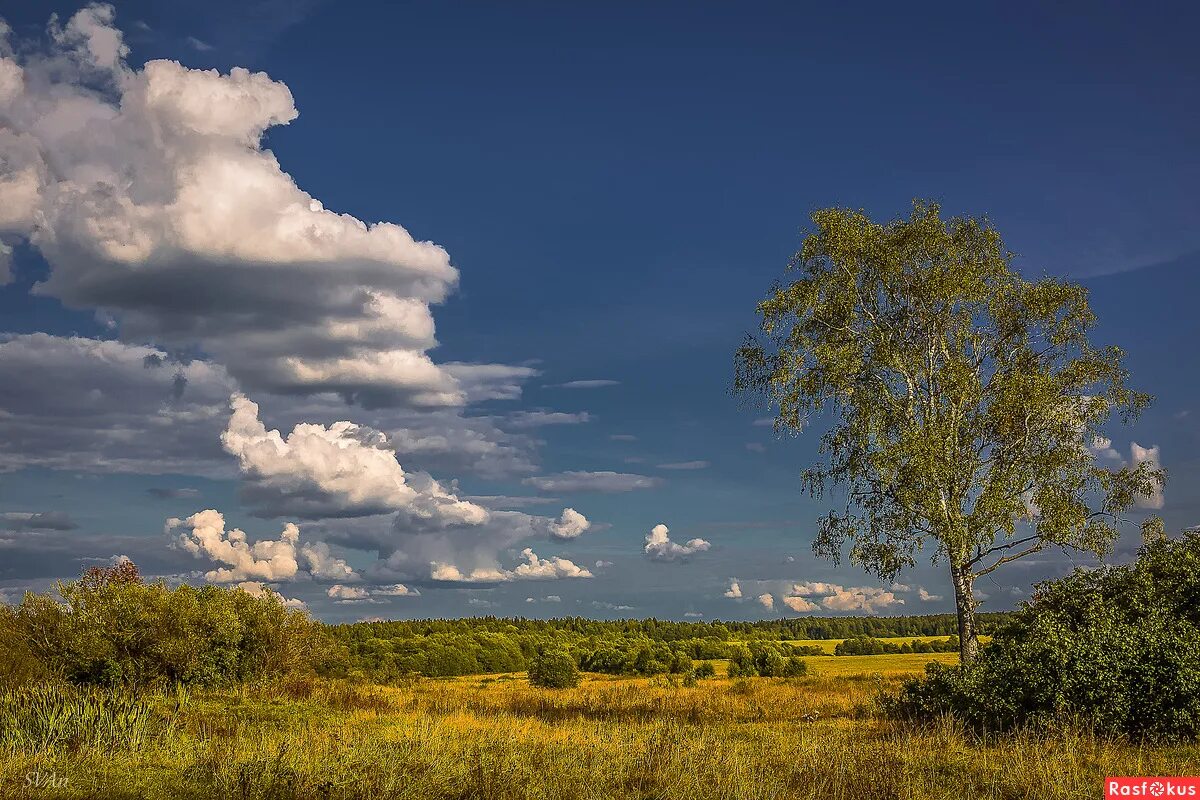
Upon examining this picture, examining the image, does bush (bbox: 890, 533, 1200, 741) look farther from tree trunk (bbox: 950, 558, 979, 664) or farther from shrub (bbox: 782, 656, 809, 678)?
shrub (bbox: 782, 656, 809, 678)

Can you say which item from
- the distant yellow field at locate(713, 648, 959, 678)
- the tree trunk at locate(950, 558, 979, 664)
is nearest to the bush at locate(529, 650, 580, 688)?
the distant yellow field at locate(713, 648, 959, 678)

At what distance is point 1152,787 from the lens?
14.6 meters

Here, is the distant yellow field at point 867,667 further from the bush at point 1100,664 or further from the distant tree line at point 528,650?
the bush at point 1100,664

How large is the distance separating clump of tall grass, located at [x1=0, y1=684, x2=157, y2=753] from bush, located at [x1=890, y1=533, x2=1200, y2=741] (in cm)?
1857

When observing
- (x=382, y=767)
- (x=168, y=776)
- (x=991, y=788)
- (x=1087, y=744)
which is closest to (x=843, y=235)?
(x=1087, y=744)

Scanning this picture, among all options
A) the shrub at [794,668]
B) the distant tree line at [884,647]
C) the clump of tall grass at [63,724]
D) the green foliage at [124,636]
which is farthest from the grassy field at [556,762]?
the distant tree line at [884,647]

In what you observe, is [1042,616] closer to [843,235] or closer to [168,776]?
[843,235]

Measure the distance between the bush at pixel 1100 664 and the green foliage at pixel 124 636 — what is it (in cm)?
2259

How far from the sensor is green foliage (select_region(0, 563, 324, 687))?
90.7ft

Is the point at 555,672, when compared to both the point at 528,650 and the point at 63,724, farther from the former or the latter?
the point at 528,650

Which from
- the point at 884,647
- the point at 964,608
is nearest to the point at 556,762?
the point at 964,608

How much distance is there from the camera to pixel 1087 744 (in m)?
17.8

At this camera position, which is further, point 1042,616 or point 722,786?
point 1042,616

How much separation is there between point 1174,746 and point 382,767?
1565 cm
